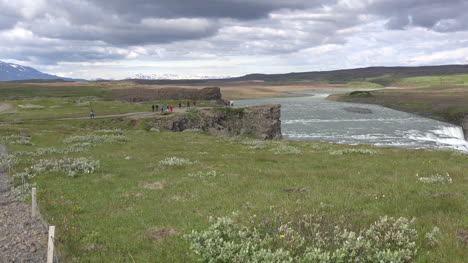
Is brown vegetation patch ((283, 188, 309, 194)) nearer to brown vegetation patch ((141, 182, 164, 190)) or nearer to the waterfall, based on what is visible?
brown vegetation patch ((141, 182, 164, 190))

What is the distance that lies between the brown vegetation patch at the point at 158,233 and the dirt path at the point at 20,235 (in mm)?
2776

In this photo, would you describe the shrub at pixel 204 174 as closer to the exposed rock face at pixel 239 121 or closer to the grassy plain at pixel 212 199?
the grassy plain at pixel 212 199

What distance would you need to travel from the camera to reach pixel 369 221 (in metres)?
9.57

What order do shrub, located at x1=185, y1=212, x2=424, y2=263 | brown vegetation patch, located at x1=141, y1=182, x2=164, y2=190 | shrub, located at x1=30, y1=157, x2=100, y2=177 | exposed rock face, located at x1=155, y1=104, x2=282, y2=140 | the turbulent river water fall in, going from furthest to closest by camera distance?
exposed rock face, located at x1=155, y1=104, x2=282, y2=140 → the turbulent river water → shrub, located at x1=30, y1=157, x2=100, y2=177 → brown vegetation patch, located at x1=141, y1=182, x2=164, y2=190 → shrub, located at x1=185, y1=212, x2=424, y2=263

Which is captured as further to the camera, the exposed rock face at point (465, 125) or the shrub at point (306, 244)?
the exposed rock face at point (465, 125)

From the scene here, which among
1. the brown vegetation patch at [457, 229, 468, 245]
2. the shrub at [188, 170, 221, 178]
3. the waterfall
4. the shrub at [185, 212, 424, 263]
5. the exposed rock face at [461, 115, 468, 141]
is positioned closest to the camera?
the shrub at [185, 212, 424, 263]

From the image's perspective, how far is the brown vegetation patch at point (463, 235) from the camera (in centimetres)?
777

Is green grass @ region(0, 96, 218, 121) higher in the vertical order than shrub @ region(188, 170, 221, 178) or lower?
higher

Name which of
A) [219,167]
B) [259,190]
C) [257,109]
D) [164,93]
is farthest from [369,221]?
[164,93]

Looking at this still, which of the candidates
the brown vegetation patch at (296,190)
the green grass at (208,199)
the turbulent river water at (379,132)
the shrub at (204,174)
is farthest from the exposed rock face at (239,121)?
the brown vegetation patch at (296,190)

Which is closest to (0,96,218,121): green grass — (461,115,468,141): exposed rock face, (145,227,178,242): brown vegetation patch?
(145,227,178,242): brown vegetation patch

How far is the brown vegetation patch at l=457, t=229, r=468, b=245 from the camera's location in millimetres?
7767

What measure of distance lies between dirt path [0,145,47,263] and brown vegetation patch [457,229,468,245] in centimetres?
1056

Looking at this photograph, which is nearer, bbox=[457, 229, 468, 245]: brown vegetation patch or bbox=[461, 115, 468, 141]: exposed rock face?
bbox=[457, 229, 468, 245]: brown vegetation patch
